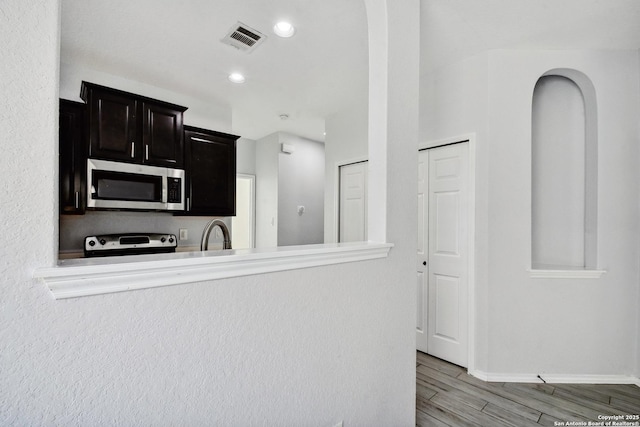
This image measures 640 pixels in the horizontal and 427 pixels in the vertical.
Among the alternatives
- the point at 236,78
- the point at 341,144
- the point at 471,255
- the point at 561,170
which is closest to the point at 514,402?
the point at 471,255

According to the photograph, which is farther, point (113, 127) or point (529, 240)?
point (113, 127)

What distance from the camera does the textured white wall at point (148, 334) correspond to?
2.11ft

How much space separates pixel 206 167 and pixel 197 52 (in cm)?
117

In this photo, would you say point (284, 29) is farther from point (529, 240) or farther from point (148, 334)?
point (529, 240)

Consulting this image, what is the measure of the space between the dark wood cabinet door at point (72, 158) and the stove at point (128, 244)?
28 cm

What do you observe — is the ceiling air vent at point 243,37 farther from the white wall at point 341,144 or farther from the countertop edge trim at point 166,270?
the countertop edge trim at point 166,270

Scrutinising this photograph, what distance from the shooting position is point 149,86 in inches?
119

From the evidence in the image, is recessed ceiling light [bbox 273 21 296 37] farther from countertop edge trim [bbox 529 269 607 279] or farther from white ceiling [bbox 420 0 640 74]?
countertop edge trim [bbox 529 269 607 279]

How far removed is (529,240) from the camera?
235cm

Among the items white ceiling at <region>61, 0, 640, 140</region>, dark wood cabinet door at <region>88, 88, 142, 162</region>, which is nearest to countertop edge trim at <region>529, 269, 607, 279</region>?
white ceiling at <region>61, 0, 640, 140</region>

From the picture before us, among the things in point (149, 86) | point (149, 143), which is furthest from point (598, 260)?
point (149, 86)

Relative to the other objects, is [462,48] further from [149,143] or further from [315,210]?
[315,210]

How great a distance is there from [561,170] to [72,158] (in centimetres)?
414

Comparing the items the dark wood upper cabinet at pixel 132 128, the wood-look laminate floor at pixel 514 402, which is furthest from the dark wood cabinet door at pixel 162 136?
the wood-look laminate floor at pixel 514 402
